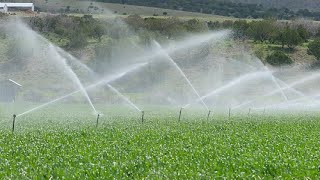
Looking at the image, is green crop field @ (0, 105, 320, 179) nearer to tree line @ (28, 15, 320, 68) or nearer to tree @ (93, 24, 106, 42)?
tree line @ (28, 15, 320, 68)

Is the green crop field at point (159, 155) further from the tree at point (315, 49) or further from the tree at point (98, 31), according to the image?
the tree at point (98, 31)

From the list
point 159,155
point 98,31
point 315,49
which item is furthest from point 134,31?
point 159,155

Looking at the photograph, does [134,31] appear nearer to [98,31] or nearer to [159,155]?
[98,31]

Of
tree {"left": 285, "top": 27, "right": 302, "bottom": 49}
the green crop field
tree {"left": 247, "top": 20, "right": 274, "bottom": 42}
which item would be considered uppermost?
tree {"left": 247, "top": 20, "right": 274, "bottom": 42}

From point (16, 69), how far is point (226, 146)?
270 ft

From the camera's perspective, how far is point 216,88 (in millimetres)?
93625

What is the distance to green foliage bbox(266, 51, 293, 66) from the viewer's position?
357ft

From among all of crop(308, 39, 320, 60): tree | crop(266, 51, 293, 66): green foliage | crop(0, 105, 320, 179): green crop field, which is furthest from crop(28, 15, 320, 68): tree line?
crop(0, 105, 320, 179): green crop field

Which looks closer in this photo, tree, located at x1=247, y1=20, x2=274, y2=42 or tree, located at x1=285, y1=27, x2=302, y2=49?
tree, located at x1=285, y1=27, x2=302, y2=49

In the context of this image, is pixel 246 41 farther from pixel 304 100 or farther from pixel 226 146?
pixel 226 146

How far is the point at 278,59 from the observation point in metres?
110

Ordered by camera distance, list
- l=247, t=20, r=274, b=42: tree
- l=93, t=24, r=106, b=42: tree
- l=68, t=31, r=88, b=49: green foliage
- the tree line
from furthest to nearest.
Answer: l=247, t=20, r=274, b=42: tree, l=93, t=24, r=106, b=42: tree, the tree line, l=68, t=31, r=88, b=49: green foliage

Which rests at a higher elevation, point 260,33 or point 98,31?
point 260,33

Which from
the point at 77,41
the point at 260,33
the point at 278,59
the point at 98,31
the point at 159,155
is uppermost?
the point at 260,33
